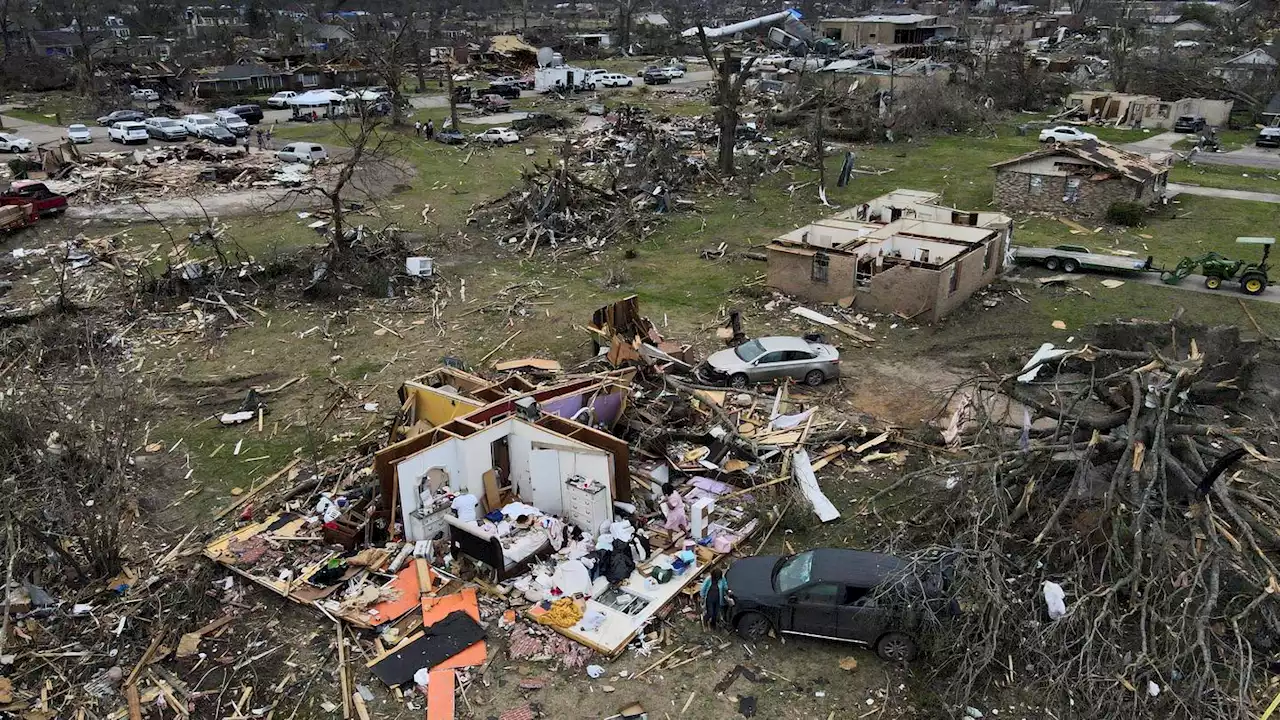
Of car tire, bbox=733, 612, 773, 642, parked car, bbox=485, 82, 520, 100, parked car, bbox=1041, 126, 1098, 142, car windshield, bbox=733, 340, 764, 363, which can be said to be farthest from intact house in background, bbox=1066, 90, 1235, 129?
car tire, bbox=733, 612, 773, 642

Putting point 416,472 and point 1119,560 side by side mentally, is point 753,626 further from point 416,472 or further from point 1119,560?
point 416,472

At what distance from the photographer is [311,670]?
1072cm

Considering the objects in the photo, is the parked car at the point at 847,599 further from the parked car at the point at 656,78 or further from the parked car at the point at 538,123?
the parked car at the point at 656,78

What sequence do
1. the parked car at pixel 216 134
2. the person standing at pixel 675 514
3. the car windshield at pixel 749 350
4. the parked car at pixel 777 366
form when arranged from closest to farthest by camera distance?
the person standing at pixel 675 514, the parked car at pixel 777 366, the car windshield at pixel 749 350, the parked car at pixel 216 134

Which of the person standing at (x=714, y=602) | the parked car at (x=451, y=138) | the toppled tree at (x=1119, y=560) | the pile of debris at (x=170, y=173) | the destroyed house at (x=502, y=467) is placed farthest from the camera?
A: the parked car at (x=451, y=138)

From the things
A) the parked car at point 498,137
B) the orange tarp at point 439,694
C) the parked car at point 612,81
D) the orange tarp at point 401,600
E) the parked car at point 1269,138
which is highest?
the parked car at point 612,81

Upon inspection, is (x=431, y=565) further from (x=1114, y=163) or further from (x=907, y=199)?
(x=1114, y=163)

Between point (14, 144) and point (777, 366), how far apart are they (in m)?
43.5

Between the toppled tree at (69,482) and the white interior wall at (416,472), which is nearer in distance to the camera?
the toppled tree at (69,482)

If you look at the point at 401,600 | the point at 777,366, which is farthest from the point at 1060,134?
the point at 401,600

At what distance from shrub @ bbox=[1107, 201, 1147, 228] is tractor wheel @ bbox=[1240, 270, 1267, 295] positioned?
7.50 meters

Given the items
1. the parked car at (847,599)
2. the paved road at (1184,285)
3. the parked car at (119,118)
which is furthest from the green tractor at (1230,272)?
the parked car at (119,118)

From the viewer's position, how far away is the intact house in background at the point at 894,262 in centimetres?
2145

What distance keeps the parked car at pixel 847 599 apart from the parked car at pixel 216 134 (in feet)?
146
